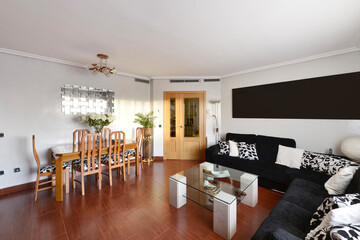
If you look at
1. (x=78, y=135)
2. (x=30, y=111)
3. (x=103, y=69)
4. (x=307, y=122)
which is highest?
(x=103, y=69)

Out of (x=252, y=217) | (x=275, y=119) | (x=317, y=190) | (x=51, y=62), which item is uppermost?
(x=51, y=62)

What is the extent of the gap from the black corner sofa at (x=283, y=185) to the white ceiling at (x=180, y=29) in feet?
6.12

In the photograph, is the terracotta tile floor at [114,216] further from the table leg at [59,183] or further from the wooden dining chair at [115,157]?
the wooden dining chair at [115,157]

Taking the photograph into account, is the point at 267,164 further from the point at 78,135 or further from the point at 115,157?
the point at 78,135

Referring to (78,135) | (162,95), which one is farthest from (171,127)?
(78,135)

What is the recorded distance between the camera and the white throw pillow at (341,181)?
1744mm

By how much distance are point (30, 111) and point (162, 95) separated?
2971 millimetres

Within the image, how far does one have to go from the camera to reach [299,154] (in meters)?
2.73

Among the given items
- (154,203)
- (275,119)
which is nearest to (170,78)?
(275,119)

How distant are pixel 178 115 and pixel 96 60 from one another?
8.27ft

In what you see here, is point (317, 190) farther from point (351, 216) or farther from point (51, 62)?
point (51, 62)

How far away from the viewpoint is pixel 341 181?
1.77 metres

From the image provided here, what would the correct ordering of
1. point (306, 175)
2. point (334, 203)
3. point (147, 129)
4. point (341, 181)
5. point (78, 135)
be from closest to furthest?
point (334, 203), point (341, 181), point (306, 175), point (78, 135), point (147, 129)

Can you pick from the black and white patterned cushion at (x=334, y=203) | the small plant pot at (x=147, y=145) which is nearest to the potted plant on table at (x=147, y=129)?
the small plant pot at (x=147, y=145)
